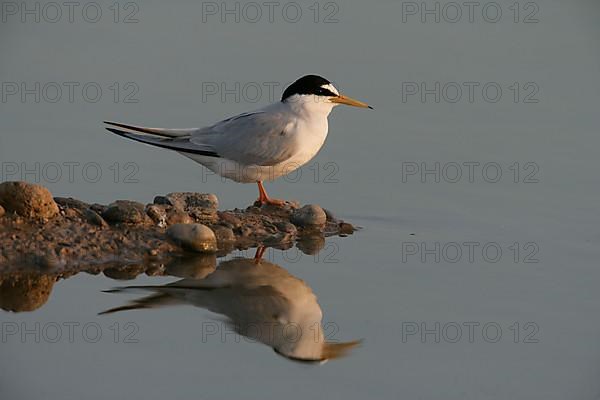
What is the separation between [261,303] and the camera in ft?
19.0

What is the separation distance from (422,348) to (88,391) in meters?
1.54

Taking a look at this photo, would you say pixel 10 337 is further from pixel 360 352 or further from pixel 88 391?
pixel 360 352

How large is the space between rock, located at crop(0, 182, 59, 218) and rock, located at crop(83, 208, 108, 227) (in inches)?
9.6

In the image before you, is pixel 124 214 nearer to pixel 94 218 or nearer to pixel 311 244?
pixel 94 218

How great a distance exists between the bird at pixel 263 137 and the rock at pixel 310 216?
0.24m

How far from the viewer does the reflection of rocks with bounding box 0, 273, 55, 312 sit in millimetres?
5551

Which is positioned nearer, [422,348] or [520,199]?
[422,348]

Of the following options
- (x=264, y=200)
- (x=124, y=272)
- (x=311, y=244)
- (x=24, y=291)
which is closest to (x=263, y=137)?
(x=264, y=200)

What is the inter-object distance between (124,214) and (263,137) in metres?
1.18

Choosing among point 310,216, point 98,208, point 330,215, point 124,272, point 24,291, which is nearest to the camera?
point 24,291

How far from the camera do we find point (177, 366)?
193 inches

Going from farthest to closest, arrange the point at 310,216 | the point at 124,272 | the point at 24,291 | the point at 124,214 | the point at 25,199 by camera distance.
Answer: the point at 310,216 < the point at 124,214 < the point at 25,199 < the point at 124,272 < the point at 24,291

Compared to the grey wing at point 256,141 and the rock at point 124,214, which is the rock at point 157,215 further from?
the grey wing at point 256,141

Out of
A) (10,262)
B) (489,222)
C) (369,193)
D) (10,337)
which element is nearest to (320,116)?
(369,193)
